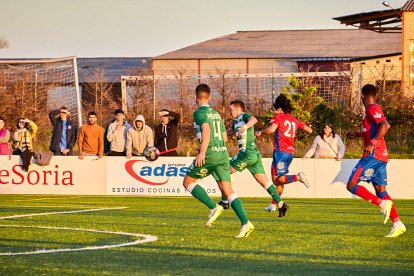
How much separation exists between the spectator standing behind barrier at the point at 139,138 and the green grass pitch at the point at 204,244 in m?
7.02

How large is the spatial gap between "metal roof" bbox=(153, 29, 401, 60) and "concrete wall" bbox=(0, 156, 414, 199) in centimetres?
3150

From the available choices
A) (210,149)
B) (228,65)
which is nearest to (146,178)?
(210,149)

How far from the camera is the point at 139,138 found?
2594cm

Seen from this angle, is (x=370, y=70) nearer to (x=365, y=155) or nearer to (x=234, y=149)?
(x=234, y=149)

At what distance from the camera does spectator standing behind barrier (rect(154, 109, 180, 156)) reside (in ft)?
84.8

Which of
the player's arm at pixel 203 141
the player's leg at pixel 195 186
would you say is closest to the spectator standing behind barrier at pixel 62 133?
the player's leg at pixel 195 186

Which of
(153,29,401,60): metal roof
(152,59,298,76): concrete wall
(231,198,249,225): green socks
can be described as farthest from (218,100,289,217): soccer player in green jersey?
(153,29,401,60): metal roof

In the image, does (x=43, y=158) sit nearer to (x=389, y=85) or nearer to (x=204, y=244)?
(x=204, y=244)

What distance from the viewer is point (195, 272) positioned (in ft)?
30.0

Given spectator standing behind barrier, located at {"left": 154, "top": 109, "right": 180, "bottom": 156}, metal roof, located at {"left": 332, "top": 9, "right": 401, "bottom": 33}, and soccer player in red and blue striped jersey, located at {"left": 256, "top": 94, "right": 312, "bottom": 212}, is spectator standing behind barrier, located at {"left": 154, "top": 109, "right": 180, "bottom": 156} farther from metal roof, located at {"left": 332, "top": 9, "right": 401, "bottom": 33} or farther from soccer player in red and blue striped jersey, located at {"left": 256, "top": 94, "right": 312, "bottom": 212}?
metal roof, located at {"left": 332, "top": 9, "right": 401, "bottom": 33}

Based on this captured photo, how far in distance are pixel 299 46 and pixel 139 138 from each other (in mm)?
36297

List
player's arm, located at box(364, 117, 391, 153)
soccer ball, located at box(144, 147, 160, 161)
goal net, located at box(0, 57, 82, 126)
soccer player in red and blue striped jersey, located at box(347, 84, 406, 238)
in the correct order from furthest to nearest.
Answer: goal net, located at box(0, 57, 82, 126) < soccer ball, located at box(144, 147, 160, 161) < soccer player in red and blue striped jersey, located at box(347, 84, 406, 238) < player's arm, located at box(364, 117, 391, 153)

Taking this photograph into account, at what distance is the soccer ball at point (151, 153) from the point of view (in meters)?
25.8

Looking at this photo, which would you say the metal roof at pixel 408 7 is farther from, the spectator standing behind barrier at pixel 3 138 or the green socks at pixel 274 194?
the green socks at pixel 274 194
